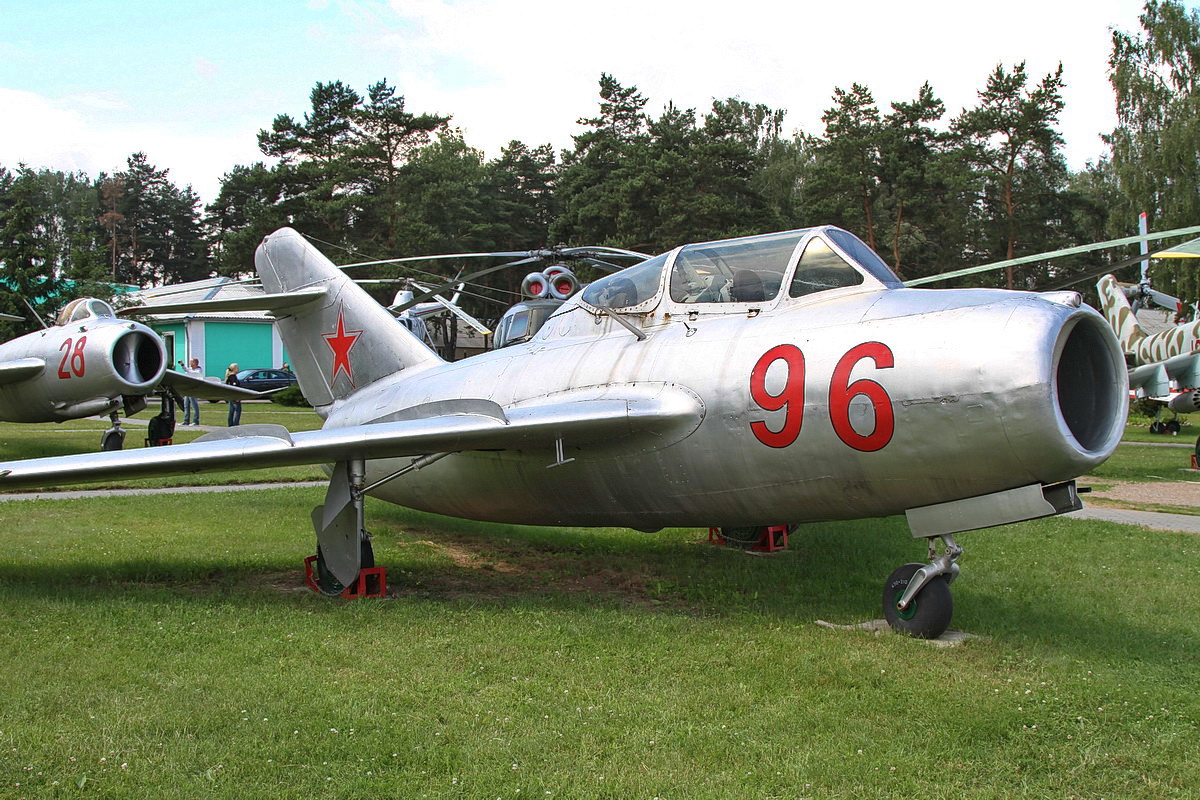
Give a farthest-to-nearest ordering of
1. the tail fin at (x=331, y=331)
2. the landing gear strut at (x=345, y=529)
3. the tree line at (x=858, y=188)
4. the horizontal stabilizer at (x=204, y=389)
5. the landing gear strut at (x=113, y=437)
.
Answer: the tree line at (x=858, y=188)
the horizontal stabilizer at (x=204, y=389)
the landing gear strut at (x=113, y=437)
the tail fin at (x=331, y=331)
the landing gear strut at (x=345, y=529)

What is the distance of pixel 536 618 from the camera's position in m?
6.82

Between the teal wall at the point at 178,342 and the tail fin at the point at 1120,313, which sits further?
the teal wall at the point at 178,342

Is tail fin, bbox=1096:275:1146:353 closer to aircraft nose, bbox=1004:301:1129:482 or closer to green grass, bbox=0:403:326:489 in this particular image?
green grass, bbox=0:403:326:489

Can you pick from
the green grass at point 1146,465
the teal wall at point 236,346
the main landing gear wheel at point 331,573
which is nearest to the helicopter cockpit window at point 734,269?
the main landing gear wheel at point 331,573

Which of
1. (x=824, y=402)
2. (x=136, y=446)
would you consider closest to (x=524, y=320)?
(x=136, y=446)

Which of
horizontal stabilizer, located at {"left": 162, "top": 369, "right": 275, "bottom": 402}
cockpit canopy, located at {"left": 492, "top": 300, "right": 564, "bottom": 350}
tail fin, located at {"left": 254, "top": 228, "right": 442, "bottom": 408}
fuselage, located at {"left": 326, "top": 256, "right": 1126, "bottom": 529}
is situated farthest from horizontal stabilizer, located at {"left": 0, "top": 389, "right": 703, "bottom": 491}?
horizontal stabilizer, located at {"left": 162, "top": 369, "right": 275, "bottom": 402}

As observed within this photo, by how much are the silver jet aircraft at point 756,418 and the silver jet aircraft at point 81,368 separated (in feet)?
38.4

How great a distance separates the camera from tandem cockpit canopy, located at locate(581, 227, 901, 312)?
6.64 metres

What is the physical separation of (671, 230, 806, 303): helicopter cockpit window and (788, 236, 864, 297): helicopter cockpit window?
131 mm

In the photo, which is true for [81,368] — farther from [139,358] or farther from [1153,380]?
[1153,380]

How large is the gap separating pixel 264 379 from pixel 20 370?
33253mm

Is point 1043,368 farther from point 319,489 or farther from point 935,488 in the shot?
point 319,489

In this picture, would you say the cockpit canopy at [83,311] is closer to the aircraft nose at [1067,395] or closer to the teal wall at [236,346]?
the aircraft nose at [1067,395]

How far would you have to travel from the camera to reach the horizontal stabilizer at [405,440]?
21.8 ft
